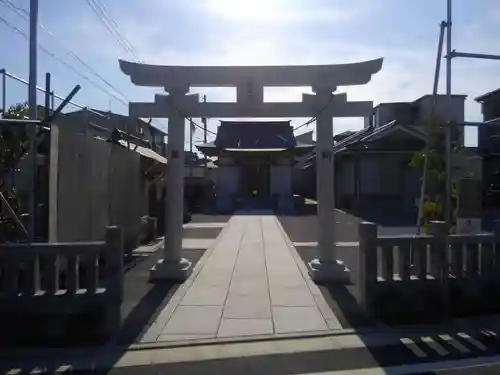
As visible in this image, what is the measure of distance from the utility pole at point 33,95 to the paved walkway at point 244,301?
228 cm

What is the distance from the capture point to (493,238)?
6.95 metres

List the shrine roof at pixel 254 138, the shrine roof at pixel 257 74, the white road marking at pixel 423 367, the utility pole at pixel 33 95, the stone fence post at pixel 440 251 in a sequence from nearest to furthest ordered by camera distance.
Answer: the white road marking at pixel 423 367 < the stone fence post at pixel 440 251 < the utility pole at pixel 33 95 < the shrine roof at pixel 257 74 < the shrine roof at pixel 254 138

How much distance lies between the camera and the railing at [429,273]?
258 inches

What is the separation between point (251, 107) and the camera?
9.43 meters

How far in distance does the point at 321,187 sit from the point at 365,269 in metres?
3.13

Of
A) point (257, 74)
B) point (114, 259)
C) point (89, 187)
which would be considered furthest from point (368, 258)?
point (89, 187)

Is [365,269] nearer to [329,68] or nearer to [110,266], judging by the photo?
[110,266]

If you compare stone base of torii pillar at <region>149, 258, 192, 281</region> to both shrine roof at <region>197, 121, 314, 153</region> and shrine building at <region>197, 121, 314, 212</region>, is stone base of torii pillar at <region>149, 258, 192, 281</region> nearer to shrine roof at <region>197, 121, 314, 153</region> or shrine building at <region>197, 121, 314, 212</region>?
shrine building at <region>197, 121, 314, 212</region>

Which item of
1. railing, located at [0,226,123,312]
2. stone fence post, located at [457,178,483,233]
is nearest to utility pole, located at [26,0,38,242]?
railing, located at [0,226,123,312]

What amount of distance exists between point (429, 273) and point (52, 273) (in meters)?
4.62

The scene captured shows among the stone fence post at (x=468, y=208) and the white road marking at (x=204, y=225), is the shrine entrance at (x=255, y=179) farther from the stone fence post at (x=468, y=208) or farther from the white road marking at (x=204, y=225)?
the stone fence post at (x=468, y=208)

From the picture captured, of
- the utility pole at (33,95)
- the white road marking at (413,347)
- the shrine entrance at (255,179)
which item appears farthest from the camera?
the shrine entrance at (255,179)

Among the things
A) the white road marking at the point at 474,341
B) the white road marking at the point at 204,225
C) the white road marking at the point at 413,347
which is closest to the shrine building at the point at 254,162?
the white road marking at the point at 204,225

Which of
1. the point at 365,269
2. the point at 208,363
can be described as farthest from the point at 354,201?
the point at 208,363
